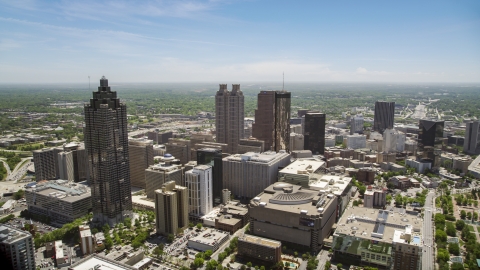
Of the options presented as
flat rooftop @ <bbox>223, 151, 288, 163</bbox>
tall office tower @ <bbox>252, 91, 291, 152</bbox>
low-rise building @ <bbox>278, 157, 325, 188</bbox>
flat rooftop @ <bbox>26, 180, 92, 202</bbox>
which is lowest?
flat rooftop @ <bbox>26, 180, 92, 202</bbox>

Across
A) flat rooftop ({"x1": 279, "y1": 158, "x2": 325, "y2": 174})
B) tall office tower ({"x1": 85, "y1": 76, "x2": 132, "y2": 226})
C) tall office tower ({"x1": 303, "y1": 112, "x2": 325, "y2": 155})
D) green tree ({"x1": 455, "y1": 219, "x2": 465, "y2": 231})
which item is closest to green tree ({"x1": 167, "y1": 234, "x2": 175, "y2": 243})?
tall office tower ({"x1": 85, "y1": 76, "x2": 132, "y2": 226})

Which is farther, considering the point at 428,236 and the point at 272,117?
the point at 272,117

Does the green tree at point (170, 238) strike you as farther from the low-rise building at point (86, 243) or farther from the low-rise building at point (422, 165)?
the low-rise building at point (422, 165)

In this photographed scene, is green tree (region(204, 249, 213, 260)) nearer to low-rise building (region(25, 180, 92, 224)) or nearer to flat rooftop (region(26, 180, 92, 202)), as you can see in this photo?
low-rise building (region(25, 180, 92, 224))

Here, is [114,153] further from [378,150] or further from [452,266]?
[378,150]

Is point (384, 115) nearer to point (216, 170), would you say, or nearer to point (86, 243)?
point (216, 170)

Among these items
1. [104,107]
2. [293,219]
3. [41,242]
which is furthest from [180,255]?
[104,107]

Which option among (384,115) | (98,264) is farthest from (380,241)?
(384,115)
